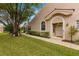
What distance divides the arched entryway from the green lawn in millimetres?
223

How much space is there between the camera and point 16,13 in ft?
14.2

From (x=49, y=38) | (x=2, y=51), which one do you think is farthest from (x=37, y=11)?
(x=2, y=51)

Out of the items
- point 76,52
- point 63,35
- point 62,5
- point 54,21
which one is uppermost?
point 62,5

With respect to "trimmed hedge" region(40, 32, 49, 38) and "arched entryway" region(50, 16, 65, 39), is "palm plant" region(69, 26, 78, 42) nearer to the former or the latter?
"arched entryway" region(50, 16, 65, 39)

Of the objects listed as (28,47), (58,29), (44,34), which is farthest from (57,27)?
(28,47)

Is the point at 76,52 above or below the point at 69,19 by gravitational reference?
below

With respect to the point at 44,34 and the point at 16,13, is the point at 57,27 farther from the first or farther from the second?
the point at 16,13

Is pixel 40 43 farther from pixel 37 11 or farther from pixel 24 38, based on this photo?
pixel 37 11

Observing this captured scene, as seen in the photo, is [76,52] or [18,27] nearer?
[76,52]

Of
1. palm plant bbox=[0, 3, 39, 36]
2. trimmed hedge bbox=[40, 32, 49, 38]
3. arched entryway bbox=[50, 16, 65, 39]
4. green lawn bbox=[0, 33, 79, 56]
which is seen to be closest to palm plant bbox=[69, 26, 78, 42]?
arched entryway bbox=[50, 16, 65, 39]

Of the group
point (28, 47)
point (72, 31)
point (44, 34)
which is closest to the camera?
point (72, 31)

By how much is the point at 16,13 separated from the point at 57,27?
33.7 inches

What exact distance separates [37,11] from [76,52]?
1.12 m

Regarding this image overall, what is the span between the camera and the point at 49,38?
427 cm
